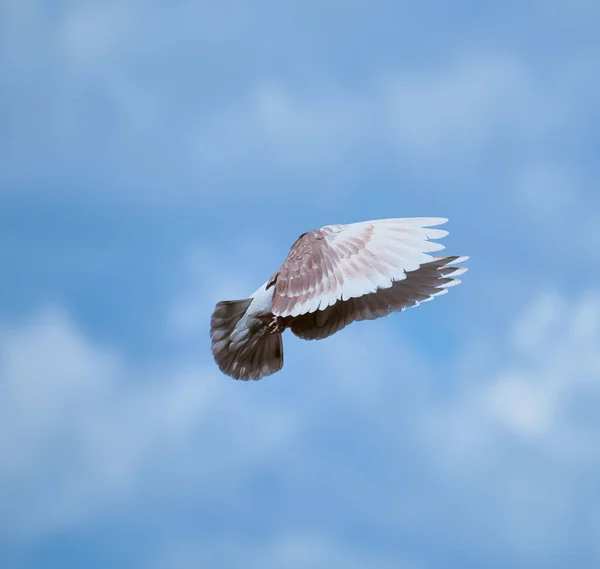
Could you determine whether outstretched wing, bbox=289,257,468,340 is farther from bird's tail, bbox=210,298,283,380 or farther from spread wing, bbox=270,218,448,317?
spread wing, bbox=270,218,448,317

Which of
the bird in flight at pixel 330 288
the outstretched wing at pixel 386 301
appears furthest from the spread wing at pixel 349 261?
the outstretched wing at pixel 386 301

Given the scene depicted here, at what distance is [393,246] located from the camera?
7699 mm

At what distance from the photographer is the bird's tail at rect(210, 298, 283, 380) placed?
9.12 m

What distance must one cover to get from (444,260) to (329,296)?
5.59 ft

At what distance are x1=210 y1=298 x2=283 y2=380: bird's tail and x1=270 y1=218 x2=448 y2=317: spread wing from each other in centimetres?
88

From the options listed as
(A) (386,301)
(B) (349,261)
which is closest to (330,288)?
(B) (349,261)

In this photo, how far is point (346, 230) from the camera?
812cm

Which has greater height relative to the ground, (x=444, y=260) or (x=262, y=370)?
(x=444, y=260)

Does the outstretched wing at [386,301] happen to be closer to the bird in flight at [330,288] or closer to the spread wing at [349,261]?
the bird in flight at [330,288]

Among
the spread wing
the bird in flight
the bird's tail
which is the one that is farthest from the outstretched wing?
the spread wing

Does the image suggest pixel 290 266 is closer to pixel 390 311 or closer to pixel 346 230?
pixel 346 230

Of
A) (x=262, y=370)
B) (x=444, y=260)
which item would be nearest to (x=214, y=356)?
(x=262, y=370)

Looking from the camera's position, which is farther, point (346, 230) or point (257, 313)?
point (257, 313)

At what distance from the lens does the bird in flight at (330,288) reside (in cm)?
764
